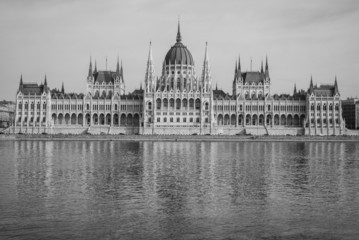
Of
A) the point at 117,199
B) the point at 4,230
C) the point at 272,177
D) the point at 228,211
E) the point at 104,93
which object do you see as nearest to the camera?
the point at 4,230

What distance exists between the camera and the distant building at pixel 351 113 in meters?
159

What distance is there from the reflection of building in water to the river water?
262ft

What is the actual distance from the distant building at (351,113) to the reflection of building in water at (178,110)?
25.2m

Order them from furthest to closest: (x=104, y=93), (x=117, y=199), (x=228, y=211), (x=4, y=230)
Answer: (x=104, y=93) < (x=117, y=199) < (x=228, y=211) < (x=4, y=230)

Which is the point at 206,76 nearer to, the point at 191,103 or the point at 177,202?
the point at 191,103

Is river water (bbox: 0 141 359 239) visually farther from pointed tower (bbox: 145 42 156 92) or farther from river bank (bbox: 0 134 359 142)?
pointed tower (bbox: 145 42 156 92)

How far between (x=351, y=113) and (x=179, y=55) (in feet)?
212

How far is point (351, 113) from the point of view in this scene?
531 feet

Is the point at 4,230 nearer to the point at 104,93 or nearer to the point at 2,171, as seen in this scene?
the point at 2,171

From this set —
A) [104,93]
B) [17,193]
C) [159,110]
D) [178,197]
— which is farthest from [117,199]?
[104,93]

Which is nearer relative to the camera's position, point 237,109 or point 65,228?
point 65,228

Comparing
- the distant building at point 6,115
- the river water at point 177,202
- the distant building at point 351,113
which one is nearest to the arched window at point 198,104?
the distant building at point 351,113

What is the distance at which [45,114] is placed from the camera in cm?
13250

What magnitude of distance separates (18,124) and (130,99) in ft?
105
